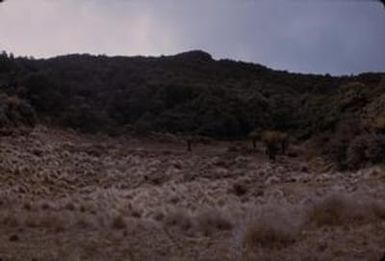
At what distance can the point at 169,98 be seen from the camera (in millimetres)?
45312

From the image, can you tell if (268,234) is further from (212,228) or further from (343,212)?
(343,212)

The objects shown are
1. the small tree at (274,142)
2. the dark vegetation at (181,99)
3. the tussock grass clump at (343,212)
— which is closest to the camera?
the tussock grass clump at (343,212)

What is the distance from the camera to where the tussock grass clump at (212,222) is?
977 centimetres

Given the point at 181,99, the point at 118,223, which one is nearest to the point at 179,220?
the point at 118,223

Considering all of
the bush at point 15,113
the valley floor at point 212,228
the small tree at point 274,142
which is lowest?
the valley floor at point 212,228

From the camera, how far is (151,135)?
42.9m

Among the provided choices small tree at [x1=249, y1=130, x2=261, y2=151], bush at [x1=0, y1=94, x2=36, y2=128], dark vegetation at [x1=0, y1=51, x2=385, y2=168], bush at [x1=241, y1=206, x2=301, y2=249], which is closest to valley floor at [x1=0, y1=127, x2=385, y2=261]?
bush at [x1=241, y1=206, x2=301, y2=249]

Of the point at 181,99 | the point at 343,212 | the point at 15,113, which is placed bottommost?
the point at 343,212

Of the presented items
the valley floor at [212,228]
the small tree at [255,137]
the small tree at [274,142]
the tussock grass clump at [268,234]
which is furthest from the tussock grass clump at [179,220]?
the small tree at [255,137]

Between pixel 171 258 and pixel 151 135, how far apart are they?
118 feet

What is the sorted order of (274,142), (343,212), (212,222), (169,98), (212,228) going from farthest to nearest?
(169,98)
(274,142)
(212,222)
(212,228)
(343,212)

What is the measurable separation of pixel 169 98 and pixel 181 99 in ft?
2.79

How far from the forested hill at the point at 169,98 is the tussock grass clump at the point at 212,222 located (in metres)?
22.0

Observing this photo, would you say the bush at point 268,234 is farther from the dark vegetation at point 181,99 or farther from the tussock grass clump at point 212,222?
the dark vegetation at point 181,99
